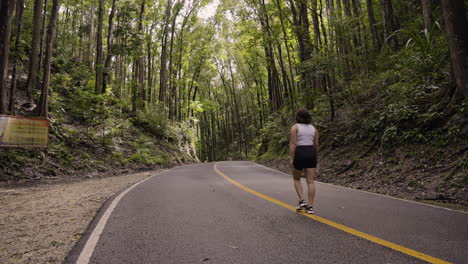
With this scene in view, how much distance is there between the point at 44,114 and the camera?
44.3 ft

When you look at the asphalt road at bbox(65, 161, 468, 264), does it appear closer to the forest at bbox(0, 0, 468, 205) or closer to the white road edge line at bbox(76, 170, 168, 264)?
the white road edge line at bbox(76, 170, 168, 264)

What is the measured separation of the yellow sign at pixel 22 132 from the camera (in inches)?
389

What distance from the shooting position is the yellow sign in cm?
989

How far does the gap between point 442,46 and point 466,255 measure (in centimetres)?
904

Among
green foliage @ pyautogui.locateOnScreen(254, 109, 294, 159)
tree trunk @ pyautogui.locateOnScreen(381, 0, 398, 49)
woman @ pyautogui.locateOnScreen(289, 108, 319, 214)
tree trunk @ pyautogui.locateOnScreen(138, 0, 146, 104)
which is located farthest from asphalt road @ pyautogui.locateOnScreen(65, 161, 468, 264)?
tree trunk @ pyautogui.locateOnScreen(138, 0, 146, 104)

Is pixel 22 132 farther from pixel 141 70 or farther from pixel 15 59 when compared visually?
pixel 141 70

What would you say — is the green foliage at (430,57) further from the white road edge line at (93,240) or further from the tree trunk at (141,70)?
the tree trunk at (141,70)

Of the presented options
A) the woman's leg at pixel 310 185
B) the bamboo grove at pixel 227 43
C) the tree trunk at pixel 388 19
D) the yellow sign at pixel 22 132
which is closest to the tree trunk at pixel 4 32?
the bamboo grove at pixel 227 43

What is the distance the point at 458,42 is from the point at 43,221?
Result: 34.4 feet

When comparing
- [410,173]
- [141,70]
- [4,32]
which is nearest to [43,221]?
[410,173]

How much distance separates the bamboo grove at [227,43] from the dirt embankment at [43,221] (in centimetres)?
569

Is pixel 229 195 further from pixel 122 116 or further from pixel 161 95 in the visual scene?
pixel 161 95

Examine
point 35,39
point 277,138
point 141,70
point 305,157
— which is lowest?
point 305,157

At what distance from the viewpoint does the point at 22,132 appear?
10.5 metres
